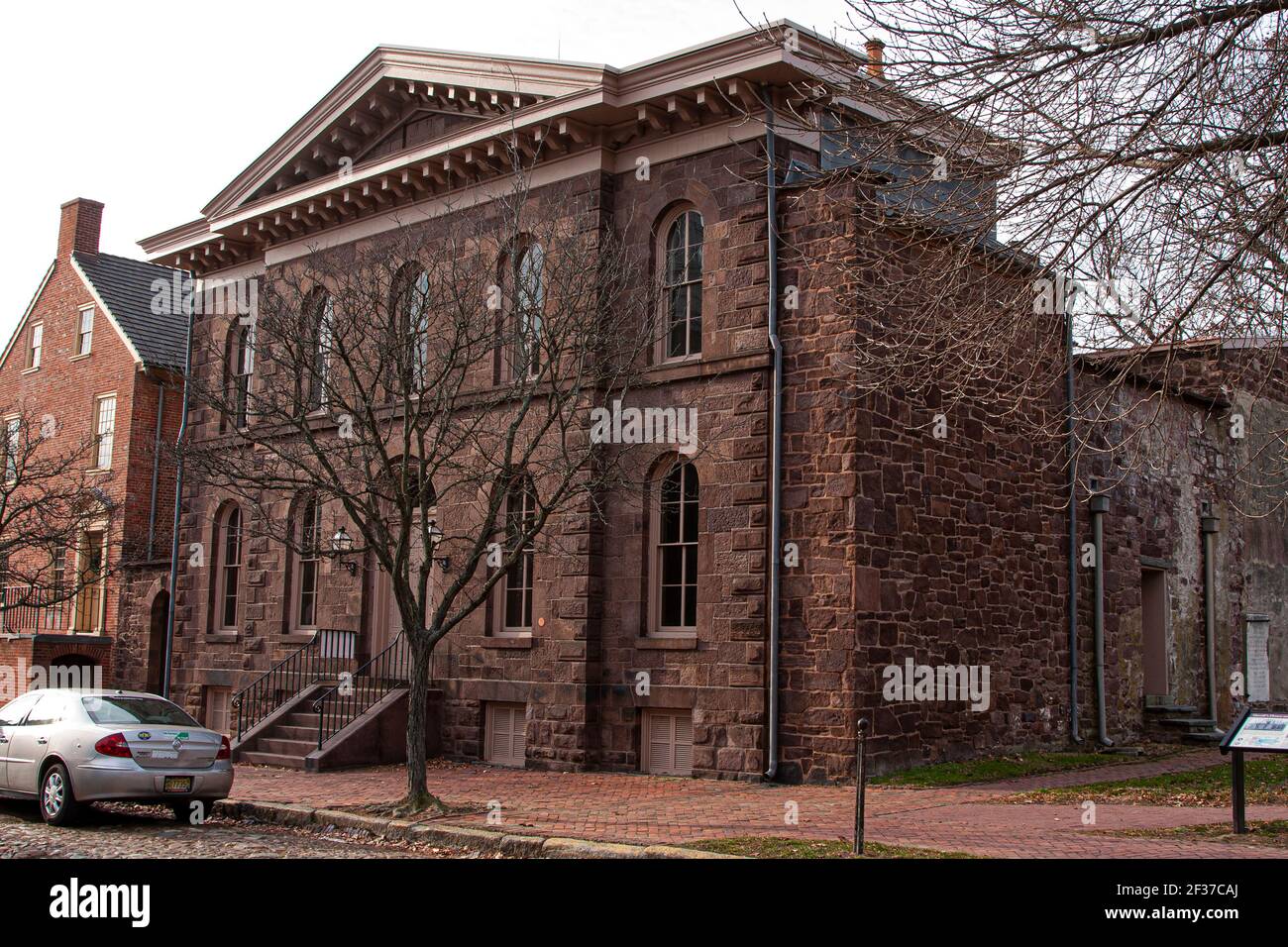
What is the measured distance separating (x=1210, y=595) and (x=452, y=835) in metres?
16.9

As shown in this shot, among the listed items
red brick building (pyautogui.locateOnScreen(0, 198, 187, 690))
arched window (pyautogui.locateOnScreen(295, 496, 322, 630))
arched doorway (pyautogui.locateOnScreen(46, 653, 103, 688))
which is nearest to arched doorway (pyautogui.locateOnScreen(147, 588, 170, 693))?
red brick building (pyautogui.locateOnScreen(0, 198, 187, 690))

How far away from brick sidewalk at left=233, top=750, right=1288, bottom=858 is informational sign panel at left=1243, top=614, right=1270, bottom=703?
292 inches

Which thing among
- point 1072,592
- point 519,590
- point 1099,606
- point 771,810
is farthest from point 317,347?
point 1099,606

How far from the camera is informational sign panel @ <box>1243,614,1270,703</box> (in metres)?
24.4

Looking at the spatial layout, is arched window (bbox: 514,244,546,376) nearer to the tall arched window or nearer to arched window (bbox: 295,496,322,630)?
the tall arched window

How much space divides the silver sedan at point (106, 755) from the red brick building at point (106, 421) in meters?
13.6

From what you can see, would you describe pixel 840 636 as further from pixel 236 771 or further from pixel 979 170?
pixel 236 771

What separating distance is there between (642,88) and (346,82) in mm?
6705

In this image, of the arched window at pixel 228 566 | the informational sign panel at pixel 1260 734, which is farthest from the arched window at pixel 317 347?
the informational sign panel at pixel 1260 734

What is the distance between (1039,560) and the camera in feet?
65.7

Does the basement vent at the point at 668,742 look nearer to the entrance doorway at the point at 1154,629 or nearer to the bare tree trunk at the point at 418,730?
the bare tree trunk at the point at 418,730

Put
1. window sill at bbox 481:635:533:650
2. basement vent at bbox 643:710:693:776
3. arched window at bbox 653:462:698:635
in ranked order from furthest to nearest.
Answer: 1. window sill at bbox 481:635:533:650
2. arched window at bbox 653:462:698:635
3. basement vent at bbox 643:710:693:776

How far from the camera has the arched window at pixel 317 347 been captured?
15516 millimetres

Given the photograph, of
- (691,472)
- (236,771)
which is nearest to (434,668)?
(236,771)
